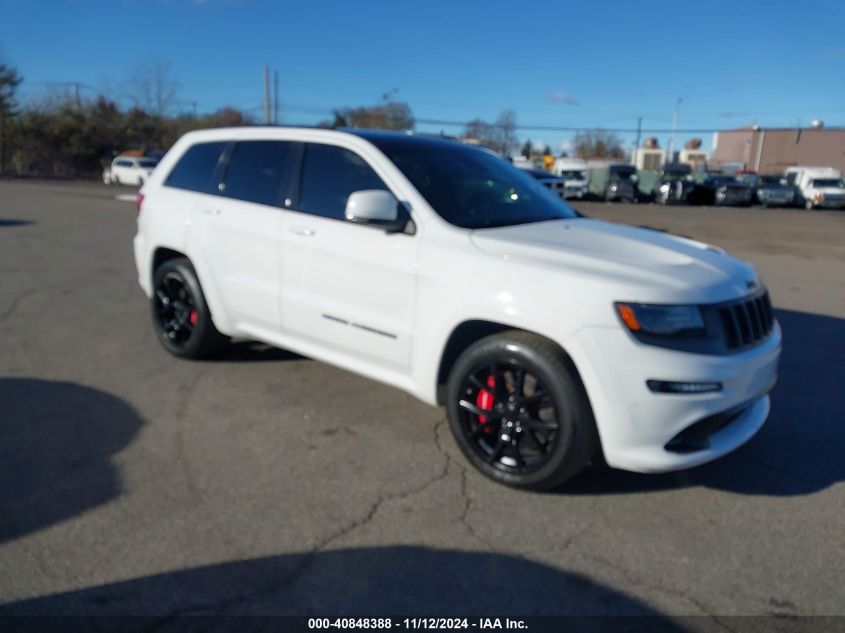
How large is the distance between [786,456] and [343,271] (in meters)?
2.85

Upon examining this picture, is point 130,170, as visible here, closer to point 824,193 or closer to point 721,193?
point 721,193

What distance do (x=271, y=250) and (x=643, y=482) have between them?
8.94 feet

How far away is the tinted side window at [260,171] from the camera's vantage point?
4.59m

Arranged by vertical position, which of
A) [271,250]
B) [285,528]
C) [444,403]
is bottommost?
[285,528]

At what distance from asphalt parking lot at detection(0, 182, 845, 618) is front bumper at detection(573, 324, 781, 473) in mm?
351

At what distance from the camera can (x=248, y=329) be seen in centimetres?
483

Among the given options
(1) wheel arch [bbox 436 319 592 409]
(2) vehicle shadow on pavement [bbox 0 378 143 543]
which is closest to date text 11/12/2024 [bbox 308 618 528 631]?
(1) wheel arch [bbox 436 319 592 409]

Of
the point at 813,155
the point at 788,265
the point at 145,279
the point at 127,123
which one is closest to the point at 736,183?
the point at 788,265

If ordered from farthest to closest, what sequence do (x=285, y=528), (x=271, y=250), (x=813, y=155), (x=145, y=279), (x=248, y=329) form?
(x=813, y=155) < (x=145, y=279) < (x=248, y=329) < (x=271, y=250) < (x=285, y=528)

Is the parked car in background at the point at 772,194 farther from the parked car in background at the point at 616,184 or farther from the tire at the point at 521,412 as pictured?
the tire at the point at 521,412

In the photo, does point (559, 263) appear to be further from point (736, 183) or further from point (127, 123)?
point (127, 123)

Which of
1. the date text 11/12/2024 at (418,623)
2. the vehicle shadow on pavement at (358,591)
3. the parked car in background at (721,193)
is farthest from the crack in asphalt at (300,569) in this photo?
the parked car in background at (721,193)

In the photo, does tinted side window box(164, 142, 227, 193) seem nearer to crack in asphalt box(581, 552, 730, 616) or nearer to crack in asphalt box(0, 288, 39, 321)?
crack in asphalt box(0, 288, 39, 321)

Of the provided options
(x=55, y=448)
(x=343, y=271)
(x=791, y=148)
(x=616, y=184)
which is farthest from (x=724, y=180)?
(x=791, y=148)
